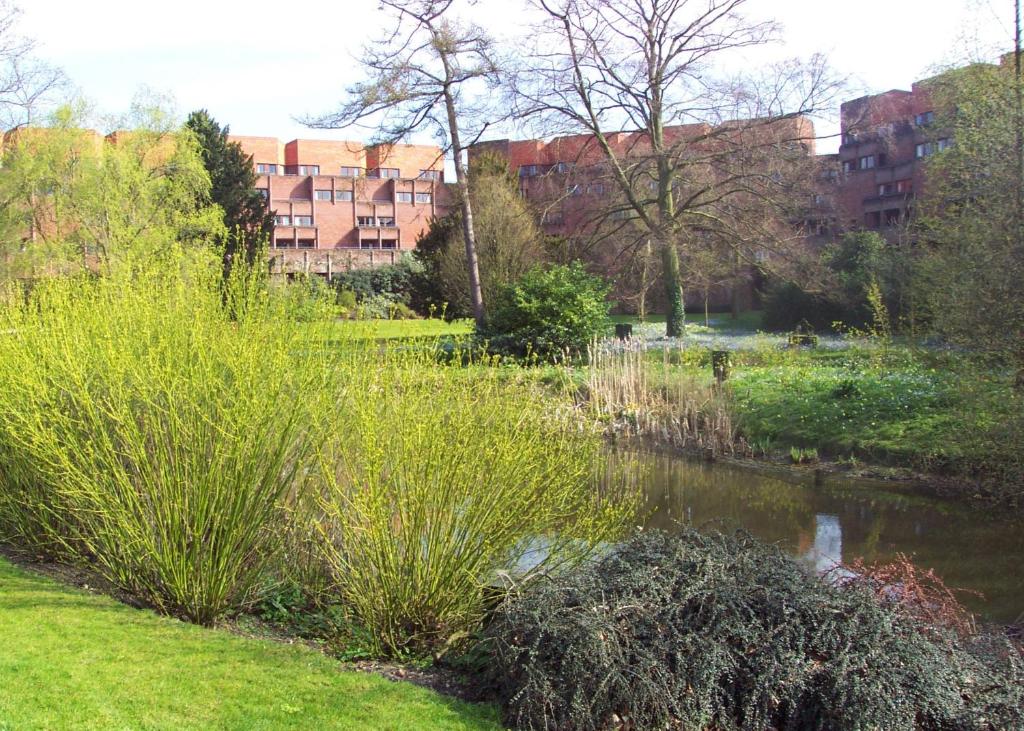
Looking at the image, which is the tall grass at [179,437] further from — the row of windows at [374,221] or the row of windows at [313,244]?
the row of windows at [374,221]

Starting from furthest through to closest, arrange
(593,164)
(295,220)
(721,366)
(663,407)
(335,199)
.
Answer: (335,199) < (295,220) < (593,164) < (721,366) < (663,407)

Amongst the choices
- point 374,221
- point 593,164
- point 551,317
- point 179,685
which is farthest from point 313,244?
point 179,685

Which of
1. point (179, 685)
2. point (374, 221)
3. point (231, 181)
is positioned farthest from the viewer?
point (374, 221)

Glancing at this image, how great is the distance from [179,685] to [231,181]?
106 ft

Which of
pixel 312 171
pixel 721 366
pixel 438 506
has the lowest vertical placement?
pixel 438 506

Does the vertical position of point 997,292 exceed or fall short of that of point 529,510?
it exceeds it

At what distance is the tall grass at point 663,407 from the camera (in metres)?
12.5

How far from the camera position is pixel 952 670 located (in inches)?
162

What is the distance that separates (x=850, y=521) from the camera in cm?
952

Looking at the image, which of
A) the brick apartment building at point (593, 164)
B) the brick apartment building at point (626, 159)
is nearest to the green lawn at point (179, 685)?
the brick apartment building at point (593, 164)

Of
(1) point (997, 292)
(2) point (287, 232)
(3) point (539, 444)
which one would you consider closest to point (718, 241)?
(1) point (997, 292)

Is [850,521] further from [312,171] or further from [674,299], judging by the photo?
[312,171]

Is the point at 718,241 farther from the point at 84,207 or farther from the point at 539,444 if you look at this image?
the point at 539,444

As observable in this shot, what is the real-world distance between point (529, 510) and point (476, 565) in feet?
1.61
